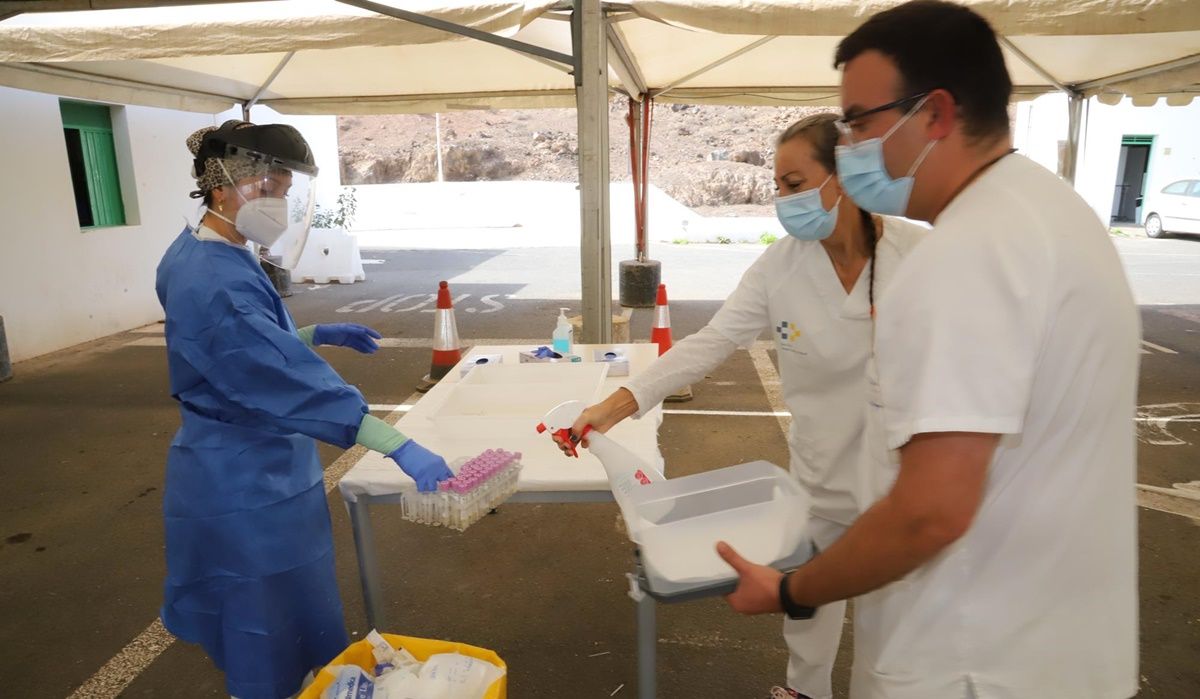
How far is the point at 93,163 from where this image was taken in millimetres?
7812

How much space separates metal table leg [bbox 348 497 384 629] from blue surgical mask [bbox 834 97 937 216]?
1.62 meters

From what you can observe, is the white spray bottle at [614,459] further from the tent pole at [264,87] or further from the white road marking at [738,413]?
the tent pole at [264,87]

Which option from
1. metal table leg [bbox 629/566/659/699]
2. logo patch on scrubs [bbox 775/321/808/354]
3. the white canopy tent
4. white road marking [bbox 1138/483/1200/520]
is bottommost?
white road marking [bbox 1138/483/1200/520]

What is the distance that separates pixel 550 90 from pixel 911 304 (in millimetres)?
7338

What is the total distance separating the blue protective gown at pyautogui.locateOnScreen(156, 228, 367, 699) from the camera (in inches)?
65.9

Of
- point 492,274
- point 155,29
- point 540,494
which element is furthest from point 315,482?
point 492,274

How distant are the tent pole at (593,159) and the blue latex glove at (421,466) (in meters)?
2.87

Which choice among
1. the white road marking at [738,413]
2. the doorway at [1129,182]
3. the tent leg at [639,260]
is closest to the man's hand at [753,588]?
the white road marking at [738,413]

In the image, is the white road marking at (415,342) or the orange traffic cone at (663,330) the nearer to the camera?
the orange traffic cone at (663,330)

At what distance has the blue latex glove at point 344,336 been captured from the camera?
2510mm

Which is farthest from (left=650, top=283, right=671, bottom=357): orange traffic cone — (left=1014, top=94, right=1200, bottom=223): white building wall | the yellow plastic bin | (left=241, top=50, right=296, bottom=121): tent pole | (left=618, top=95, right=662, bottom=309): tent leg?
(left=1014, top=94, right=1200, bottom=223): white building wall

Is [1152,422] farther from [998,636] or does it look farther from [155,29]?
[155,29]

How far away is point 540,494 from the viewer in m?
2.07

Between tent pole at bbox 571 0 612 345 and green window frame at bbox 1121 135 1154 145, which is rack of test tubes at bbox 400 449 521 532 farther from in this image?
green window frame at bbox 1121 135 1154 145
